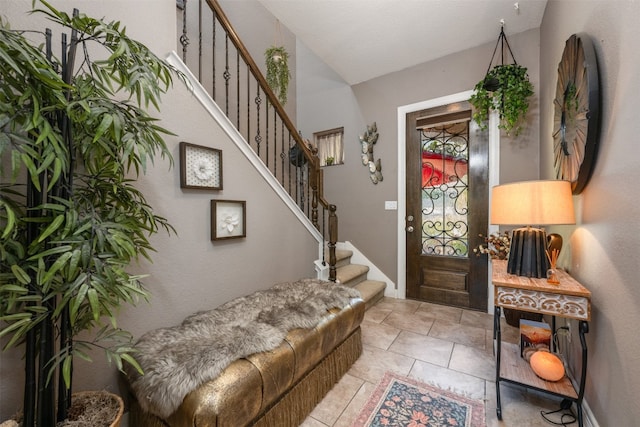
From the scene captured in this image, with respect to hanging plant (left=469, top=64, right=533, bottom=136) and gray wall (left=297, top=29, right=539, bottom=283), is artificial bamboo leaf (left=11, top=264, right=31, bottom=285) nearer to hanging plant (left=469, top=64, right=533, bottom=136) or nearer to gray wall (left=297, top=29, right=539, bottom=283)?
gray wall (left=297, top=29, right=539, bottom=283)

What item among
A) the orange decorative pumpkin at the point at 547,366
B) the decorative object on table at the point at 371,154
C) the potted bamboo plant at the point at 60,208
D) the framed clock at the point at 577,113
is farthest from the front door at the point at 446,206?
the potted bamboo plant at the point at 60,208

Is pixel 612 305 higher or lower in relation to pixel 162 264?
lower

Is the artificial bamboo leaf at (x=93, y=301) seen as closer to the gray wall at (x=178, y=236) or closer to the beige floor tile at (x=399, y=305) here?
the gray wall at (x=178, y=236)

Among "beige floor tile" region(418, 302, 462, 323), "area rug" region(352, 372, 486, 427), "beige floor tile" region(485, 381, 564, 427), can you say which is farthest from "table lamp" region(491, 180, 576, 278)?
"beige floor tile" region(418, 302, 462, 323)

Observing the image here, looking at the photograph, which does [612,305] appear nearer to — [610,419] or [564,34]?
[610,419]

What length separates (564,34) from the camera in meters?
1.87

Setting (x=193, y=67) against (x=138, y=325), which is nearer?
(x=138, y=325)

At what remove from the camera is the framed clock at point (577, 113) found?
132cm

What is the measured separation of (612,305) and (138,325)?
240cm

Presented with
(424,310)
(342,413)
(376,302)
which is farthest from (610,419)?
(376,302)

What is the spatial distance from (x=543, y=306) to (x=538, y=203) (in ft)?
1.87

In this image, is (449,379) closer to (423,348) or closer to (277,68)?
(423,348)

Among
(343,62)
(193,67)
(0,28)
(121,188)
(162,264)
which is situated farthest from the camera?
(343,62)

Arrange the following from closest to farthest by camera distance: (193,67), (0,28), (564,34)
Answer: (0,28), (564,34), (193,67)
